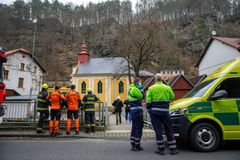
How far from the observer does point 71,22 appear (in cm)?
8862

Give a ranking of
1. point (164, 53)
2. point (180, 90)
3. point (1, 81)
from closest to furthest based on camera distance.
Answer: point (1, 81) → point (180, 90) → point (164, 53)

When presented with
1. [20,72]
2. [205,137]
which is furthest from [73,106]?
[20,72]

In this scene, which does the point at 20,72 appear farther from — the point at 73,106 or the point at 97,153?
the point at 97,153

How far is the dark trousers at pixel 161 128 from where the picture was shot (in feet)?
18.2

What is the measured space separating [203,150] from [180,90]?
570 inches

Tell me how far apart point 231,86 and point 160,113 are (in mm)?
2395

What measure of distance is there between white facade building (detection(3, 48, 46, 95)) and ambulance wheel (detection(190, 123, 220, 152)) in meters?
33.4

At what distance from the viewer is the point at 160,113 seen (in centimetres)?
568

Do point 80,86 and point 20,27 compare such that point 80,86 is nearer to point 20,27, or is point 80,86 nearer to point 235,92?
point 235,92

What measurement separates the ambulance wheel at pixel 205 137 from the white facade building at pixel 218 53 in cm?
2118

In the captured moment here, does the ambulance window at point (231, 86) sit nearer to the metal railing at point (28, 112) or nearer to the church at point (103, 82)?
the metal railing at point (28, 112)

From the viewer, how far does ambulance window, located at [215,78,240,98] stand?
6.08 m

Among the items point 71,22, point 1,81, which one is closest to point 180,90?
point 1,81

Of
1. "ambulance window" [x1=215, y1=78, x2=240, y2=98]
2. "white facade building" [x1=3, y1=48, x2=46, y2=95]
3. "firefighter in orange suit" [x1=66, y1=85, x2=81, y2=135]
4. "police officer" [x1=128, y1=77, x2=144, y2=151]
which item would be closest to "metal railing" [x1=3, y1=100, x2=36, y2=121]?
"firefighter in orange suit" [x1=66, y1=85, x2=81, y2=135]
